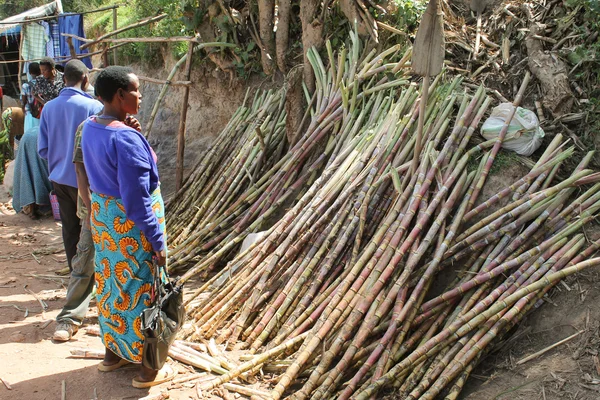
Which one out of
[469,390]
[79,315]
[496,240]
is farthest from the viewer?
[79,315]

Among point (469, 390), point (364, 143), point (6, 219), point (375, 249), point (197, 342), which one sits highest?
point (364, 143)

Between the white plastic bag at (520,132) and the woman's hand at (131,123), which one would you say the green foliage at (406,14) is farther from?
the woman's hand at (131,123)

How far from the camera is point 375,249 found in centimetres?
335

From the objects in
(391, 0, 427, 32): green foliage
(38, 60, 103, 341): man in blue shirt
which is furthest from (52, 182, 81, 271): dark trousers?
(391, 0, 427, 32): green foliage

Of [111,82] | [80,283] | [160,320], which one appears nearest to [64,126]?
[80,283]

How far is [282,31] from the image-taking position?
5.62 m

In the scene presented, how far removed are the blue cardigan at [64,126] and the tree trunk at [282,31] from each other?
90.5 inches

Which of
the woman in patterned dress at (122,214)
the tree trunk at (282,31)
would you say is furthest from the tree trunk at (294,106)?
the woman in patterned dress at (122,214)

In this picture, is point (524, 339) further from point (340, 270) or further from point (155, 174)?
point (155, 174)

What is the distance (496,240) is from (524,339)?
56 cm

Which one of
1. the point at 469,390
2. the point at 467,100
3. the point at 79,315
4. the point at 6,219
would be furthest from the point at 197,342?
the point at 6,219

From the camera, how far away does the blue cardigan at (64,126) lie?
12.8 ft

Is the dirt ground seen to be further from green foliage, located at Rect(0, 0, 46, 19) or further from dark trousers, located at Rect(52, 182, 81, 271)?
green foliage, located at Rect(0, 0, 46, 19)

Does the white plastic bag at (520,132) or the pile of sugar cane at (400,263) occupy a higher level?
the white plastic bag at (520,132)
